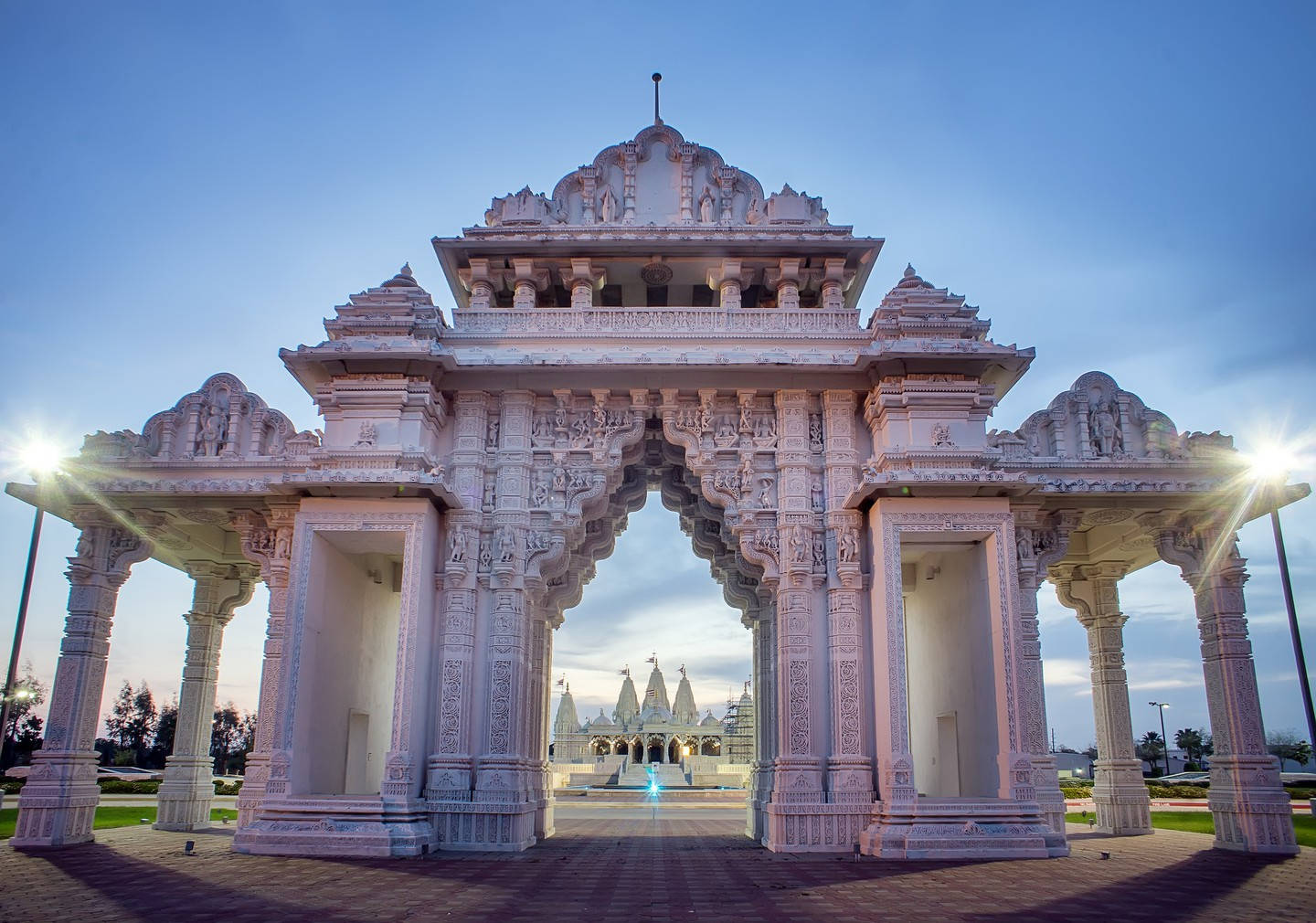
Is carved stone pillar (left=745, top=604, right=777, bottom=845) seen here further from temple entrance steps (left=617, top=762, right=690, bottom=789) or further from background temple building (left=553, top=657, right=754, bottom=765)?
background temple building (left=553, top=657, right=754, bottom=765)

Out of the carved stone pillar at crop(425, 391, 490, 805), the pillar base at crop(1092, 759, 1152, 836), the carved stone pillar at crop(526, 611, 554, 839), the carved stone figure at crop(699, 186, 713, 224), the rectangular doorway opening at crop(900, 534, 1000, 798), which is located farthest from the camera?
the carved stone figure at crop(699, 186, 713, 224)

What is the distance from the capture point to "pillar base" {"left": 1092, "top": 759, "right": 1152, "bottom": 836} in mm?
16438

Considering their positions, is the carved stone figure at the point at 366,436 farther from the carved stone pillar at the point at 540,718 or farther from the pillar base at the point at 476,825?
the pillar base at the point at 476,825

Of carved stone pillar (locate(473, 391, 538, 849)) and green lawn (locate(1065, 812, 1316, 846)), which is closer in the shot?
carved stone pillar (locate(473, 391, 538, 849))

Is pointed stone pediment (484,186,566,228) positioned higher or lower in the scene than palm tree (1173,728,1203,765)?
higher

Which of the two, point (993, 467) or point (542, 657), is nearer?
point (993, 467)

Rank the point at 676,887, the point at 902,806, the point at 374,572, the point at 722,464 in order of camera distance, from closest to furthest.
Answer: the point at 676,887, the point at 902,806, the point at 722,464, the point at 374,572

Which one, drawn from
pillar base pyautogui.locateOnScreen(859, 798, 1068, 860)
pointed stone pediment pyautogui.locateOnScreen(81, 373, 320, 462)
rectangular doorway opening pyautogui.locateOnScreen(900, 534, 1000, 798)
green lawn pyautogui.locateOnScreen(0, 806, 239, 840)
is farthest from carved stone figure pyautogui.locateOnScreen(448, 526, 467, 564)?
green lawn pyautogui.locateOnScreen(0, 806, 239, 840)

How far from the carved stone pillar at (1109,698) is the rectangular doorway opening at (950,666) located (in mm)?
3255

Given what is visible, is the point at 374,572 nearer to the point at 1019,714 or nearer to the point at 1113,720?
the point at 1019,714

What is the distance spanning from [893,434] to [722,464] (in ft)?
8.93

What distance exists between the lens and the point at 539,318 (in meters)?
15.5

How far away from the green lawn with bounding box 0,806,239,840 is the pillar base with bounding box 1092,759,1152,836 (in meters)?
16.4

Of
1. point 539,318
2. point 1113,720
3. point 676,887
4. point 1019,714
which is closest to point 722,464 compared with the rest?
point 539,318
